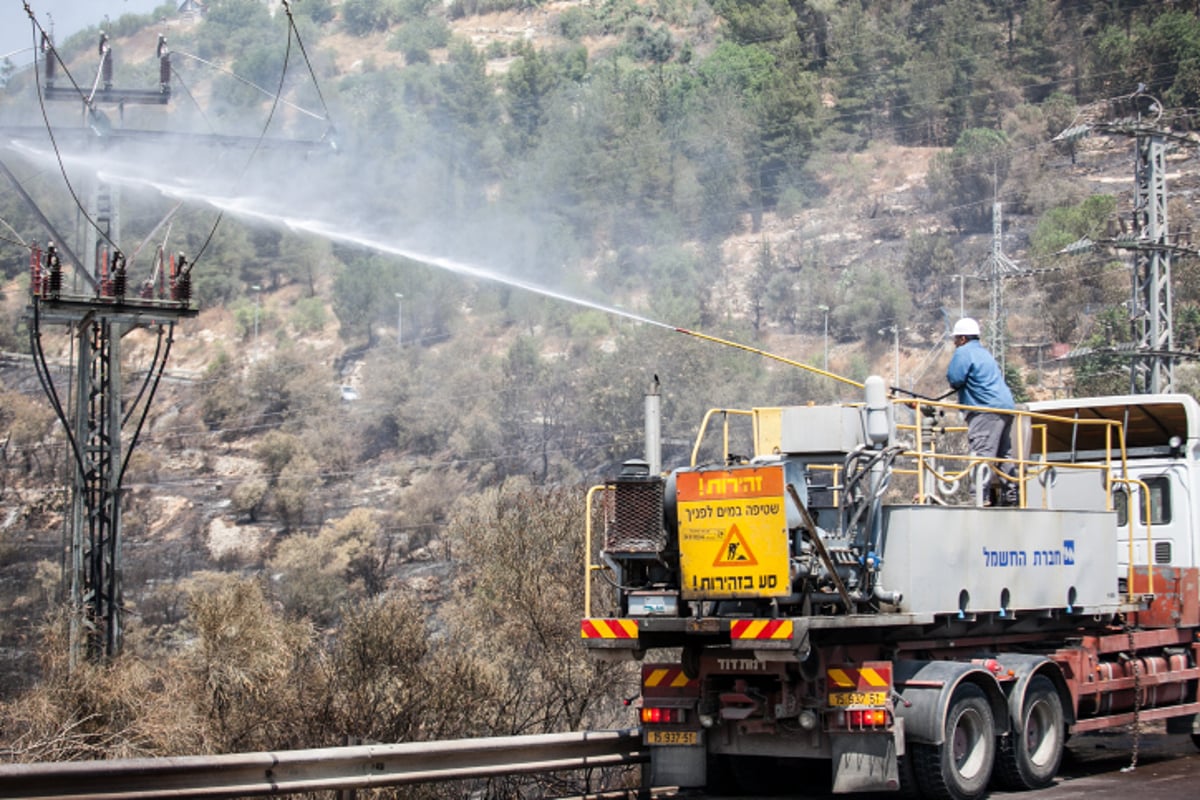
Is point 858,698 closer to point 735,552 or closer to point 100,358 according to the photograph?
point 735,552

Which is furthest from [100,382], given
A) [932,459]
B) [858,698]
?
[858,698]

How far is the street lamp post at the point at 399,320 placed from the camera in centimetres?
8731

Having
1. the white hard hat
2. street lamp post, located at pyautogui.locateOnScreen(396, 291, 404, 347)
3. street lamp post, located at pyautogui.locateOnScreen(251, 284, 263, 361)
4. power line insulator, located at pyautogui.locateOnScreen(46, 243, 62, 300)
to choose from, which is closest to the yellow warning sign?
the white hard hat

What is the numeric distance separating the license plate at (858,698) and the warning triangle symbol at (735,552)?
48.4 inches

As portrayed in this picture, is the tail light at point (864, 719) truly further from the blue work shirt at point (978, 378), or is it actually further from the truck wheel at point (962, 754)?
the blue work shirt at point (978, 378)

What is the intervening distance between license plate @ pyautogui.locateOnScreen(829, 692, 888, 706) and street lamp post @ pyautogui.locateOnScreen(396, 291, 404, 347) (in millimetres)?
76936

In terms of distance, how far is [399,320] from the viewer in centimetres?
8869

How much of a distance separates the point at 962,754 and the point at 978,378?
11.5 feet

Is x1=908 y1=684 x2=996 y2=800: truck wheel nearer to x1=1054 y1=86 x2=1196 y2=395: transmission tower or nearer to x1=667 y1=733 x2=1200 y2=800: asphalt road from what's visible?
x1=667 y1=733 x2=1200 y2=800: asphalt road

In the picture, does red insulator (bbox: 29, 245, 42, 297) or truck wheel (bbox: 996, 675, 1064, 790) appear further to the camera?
red insulator (bbox: 29, 245, 42, 297)

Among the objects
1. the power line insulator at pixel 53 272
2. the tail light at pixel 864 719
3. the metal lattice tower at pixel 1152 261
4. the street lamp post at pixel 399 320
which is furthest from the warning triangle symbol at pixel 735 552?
the street lamp post at pixel 399 320

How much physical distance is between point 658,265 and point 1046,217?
2383 centimetres

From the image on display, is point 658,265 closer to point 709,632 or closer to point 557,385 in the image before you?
point 557,385

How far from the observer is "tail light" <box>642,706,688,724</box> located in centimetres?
1142
